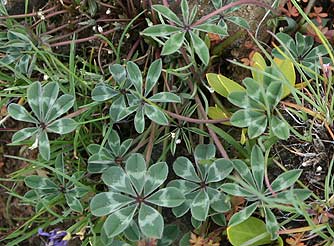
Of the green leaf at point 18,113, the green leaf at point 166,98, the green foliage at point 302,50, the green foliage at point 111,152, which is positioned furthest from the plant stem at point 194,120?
the green leaf at point 18,113

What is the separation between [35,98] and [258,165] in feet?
1.91

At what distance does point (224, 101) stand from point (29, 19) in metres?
0.68

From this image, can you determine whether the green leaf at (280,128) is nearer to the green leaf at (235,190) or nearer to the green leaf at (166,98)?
the green leaf at (235,190)

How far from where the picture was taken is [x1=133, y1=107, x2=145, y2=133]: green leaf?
146cm

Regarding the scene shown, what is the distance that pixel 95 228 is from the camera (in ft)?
5.00

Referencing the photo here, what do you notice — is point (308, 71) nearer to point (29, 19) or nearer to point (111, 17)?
point (111, 17)

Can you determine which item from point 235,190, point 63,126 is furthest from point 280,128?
point 63,126

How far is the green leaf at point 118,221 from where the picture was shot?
1335 millimetres

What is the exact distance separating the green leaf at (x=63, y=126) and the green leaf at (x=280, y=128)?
1.63ft

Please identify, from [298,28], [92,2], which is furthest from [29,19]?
[298,28]

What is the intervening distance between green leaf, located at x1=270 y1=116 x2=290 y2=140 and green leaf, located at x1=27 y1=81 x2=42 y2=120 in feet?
1.91

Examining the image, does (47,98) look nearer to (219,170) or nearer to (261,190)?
(219,170)

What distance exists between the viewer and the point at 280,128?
Result: 135 centimetres

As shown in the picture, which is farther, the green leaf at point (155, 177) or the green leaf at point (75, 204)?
the green leaf at point (75, 204)
